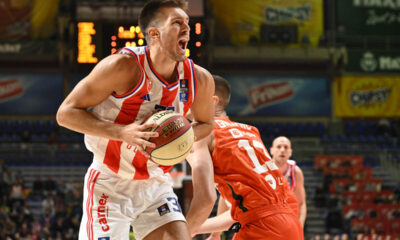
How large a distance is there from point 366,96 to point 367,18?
3.29 m

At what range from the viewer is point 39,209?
15953 millimetres


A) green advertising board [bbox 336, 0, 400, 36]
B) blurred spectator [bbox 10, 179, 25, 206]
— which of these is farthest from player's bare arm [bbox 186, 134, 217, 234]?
green advertising board [bbox 336, 0, 400, 36]

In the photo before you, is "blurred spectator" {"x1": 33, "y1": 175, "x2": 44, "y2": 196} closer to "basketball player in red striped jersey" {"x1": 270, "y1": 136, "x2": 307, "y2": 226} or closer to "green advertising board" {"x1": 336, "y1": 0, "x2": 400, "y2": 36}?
"basketball player in red striped jersey" {"x1": 270, "y1": 136, "x2": 307, "y2": 226}

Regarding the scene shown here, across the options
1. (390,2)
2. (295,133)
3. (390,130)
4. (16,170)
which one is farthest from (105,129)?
(390,2)

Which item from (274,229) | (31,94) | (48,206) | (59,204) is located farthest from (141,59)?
(31,94)

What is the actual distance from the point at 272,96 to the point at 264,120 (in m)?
1.03

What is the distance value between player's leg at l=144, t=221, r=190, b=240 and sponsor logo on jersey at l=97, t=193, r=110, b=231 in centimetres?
27

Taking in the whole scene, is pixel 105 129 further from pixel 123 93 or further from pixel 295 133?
pixel 295 133

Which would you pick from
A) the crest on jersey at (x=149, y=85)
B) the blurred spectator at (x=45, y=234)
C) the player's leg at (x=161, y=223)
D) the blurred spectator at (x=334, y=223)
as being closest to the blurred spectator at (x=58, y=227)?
the blurred spectator at (x=45, y=234)

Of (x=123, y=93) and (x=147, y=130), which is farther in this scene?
(x=123, y=93)

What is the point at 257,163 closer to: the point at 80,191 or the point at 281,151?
the point at 281,151

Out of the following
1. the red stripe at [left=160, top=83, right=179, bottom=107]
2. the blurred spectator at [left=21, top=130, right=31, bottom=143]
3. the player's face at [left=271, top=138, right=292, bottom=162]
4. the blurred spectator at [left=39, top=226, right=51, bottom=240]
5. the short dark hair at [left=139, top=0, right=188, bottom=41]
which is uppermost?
the short dark hair at [left=139, top=0, right=188, bottom=41]

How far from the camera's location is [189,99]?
11.6 feet

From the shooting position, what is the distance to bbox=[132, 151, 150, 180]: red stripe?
3.41 m
